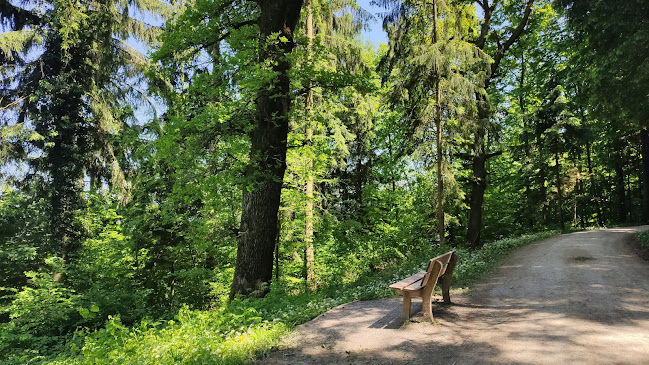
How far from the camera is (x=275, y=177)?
21.5ft

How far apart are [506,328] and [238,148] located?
4888mm

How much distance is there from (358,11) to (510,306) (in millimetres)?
10899

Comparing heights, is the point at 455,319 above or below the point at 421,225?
below

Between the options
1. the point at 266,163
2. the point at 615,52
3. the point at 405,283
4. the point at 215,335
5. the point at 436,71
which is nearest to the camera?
the point at 215,335

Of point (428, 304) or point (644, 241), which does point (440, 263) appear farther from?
point (644, 241)

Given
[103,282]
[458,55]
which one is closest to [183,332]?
[103,282]

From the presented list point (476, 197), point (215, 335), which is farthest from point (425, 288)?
point (476, 197)

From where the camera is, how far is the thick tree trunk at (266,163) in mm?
6559

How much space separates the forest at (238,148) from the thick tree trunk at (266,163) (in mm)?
39

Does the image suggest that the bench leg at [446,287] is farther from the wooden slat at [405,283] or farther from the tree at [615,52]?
the tree at [615,52]

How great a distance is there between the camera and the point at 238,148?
6734 mm

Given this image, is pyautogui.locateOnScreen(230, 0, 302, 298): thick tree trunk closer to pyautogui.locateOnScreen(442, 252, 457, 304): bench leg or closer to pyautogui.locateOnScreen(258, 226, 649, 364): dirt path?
pyautogui.locateOnScreen(258, 226, 649, 364): dirt path

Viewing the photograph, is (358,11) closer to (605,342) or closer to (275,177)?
(275,177)

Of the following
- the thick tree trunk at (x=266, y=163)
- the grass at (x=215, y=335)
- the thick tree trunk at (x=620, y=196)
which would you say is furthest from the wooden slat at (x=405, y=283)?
the thick tree trunk at (x=620, y=196)
